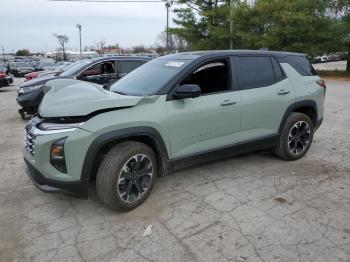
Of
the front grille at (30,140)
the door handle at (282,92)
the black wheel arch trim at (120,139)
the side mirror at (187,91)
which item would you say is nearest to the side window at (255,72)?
the door handle at (282,92)

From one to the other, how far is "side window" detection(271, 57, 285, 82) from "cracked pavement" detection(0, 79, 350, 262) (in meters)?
1.28

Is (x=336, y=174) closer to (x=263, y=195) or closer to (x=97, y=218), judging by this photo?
(x=263, y=195)

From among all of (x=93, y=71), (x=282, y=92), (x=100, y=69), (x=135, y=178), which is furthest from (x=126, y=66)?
(x=135, y=178)

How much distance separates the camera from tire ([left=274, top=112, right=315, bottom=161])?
16.2 ft

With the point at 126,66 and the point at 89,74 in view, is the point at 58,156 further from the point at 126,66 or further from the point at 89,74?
the point at 126,66

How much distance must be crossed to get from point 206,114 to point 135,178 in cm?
115

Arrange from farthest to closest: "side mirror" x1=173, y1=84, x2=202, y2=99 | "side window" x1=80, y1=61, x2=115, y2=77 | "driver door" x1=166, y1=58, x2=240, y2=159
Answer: "side window" x1=80, y1=61, x2=115, y2=77
"driver door" x1=166, y1=58, x2=240, y2=159
"side mirror" x1=173, y1=84, x2=202, y2=99

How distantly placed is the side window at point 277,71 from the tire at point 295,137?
1.98 feet

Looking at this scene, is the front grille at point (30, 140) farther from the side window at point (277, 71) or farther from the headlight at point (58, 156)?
the side window at point (277, 71)

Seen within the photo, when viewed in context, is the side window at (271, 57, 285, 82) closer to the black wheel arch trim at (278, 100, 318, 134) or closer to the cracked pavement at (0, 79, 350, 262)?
the black wheel arch trim at (278, 100, 318, 134)

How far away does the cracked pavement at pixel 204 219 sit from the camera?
293cm

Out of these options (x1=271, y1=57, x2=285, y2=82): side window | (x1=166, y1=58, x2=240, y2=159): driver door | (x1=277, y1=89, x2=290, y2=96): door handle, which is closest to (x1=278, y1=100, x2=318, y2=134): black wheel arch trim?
(x1=277, y1=89, x2=290, y2=96): door handle

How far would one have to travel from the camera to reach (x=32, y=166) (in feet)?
11.5

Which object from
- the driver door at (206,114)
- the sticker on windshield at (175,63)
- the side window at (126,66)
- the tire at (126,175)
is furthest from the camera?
the side window at (126,66)
